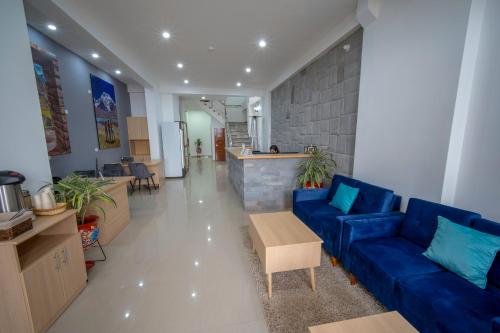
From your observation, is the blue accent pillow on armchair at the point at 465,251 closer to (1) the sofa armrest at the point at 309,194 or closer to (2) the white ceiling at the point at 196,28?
(1) the sofa armrest at the point at 309,194

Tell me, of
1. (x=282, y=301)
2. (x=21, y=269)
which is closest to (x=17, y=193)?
(x=21, y=269)

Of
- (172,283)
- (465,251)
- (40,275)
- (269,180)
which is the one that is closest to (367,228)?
(465,251)

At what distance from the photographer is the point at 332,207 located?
2814 millimetres

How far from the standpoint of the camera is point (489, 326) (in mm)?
1055

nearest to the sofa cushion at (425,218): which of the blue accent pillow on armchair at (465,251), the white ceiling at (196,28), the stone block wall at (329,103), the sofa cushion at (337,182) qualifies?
the blue accent pillow on armchair at (465,251)

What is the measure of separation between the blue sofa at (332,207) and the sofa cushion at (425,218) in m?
0.24

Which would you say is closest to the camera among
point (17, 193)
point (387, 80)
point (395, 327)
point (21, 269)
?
point (395, 327)

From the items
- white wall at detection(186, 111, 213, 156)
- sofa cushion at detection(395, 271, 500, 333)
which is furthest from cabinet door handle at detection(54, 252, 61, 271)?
white wall at detection(186, 111, 213, 156)

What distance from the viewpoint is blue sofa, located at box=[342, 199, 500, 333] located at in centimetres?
117

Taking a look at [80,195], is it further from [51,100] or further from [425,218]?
[425,218]

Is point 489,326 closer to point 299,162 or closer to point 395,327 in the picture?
point 395,327

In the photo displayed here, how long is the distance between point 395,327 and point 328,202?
2.09 metres

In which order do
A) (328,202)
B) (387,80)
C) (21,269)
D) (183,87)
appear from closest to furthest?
(21,269), (387,80), (328,202), (183,87)

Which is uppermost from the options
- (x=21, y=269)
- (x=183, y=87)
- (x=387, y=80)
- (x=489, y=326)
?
(x=183, y=87)
